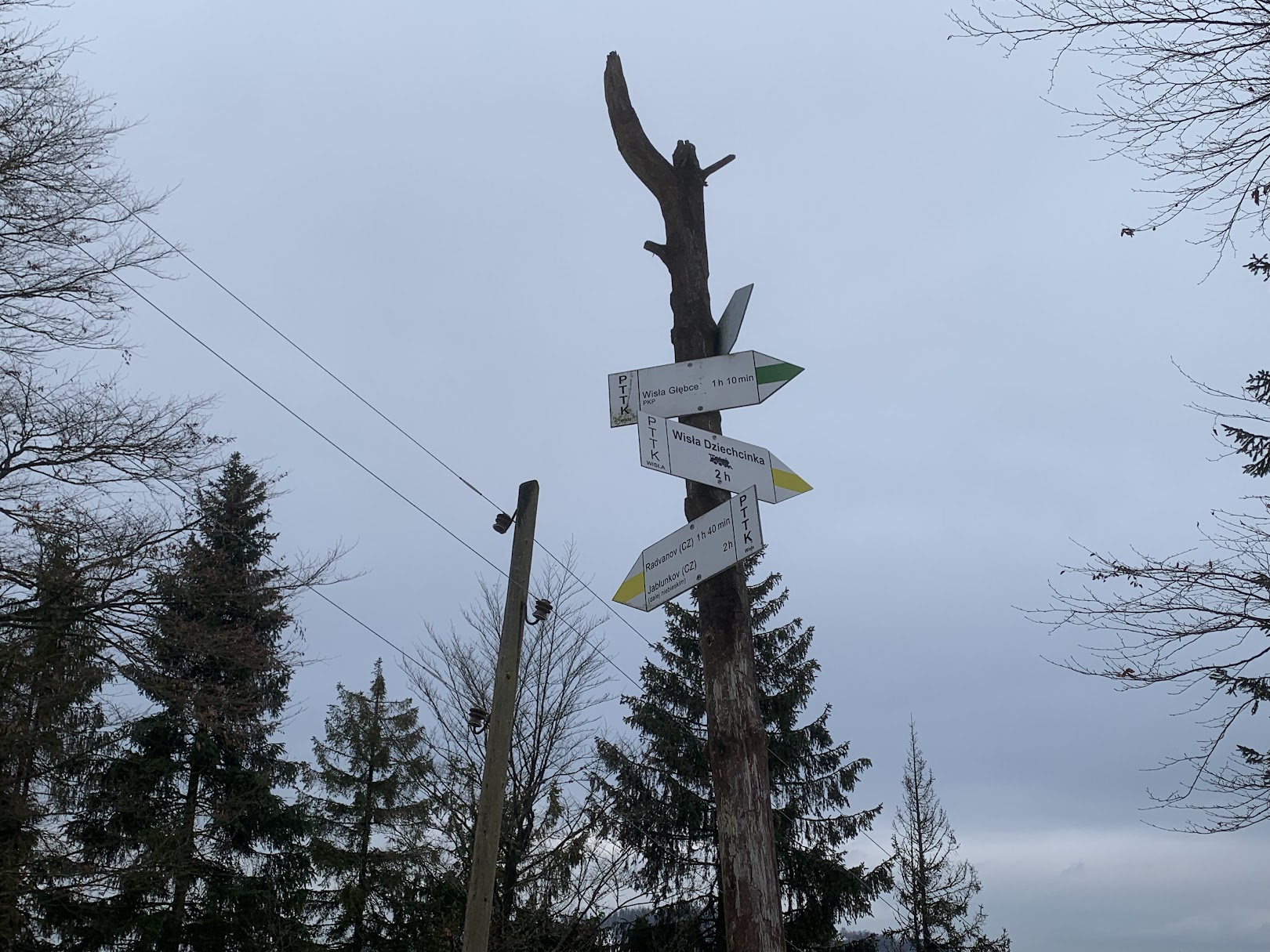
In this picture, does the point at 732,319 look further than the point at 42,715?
No

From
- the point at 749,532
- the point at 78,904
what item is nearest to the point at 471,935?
the point at 749,532

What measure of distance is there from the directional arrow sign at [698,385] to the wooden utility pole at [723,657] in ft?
0.37

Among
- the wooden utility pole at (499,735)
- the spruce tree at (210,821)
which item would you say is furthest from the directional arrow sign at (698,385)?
the spruce tree at (210,821)

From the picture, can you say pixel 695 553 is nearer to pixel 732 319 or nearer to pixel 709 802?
pixel 732 319

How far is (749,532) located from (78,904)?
14324 mm

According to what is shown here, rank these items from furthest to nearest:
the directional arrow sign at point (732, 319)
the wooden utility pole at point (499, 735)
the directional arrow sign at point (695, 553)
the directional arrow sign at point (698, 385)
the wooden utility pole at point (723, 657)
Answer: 1. the wooden utility pole at point (499, 735)
2. the directional arrow sign at point (732, 319)
3. the directional arrow sign at point (698, 385)
4. the directional arrow sign at point (695, 553)
5. the wooden utility pole at point (723, 657)

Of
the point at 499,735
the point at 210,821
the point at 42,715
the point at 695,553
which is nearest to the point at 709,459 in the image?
the point at 695,553

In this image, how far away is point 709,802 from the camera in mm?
18328

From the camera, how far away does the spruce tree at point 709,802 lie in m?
17.9

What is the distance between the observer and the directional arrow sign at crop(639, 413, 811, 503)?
461 cm

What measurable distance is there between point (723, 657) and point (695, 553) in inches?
18.6

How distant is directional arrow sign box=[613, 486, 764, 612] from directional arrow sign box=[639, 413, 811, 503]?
8.2 inches

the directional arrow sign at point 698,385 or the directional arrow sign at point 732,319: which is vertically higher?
the directional arrow sign at point 732,319

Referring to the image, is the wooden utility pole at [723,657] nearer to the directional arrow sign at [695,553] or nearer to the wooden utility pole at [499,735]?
the directional arrow sign at [695,553]
